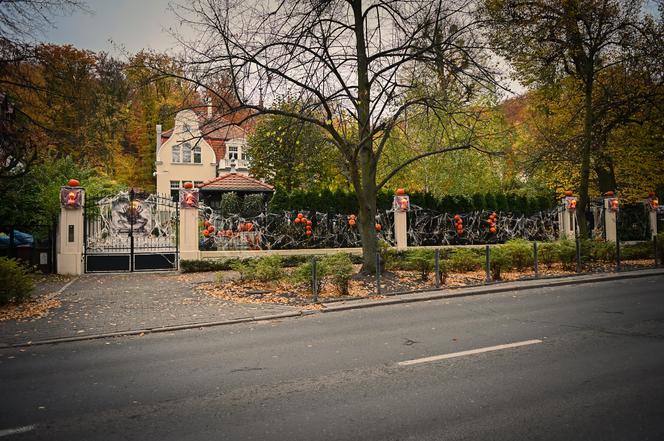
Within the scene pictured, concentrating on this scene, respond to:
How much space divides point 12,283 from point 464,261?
12664 mm

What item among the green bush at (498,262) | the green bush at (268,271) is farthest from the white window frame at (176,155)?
the green bush at (498,262)

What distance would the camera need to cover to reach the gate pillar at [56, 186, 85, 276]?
647 inches

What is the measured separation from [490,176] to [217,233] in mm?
24687

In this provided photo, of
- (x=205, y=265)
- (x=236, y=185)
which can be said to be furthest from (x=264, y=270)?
(x=236, y=185)

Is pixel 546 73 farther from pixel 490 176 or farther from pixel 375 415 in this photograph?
pixel 375 415

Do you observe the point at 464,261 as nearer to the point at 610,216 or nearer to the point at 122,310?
the point at 122,310

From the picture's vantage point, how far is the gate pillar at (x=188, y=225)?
58.1 feet

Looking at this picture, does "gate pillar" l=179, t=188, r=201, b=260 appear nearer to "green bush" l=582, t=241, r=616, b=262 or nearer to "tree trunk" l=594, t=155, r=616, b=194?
"green bush" l=582, t=241, r=616, b=262

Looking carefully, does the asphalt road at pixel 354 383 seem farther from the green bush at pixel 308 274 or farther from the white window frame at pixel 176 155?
the white window frame at pixel 176 155

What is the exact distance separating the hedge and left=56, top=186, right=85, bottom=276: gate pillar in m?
7.30

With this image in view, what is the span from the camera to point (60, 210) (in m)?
16.7

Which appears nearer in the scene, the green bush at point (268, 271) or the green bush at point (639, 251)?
the green bush at point (268, 271)

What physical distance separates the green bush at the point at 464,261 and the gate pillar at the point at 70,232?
13.0 m

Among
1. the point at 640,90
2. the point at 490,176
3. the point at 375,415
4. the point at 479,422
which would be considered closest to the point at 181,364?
the point at 375,415
